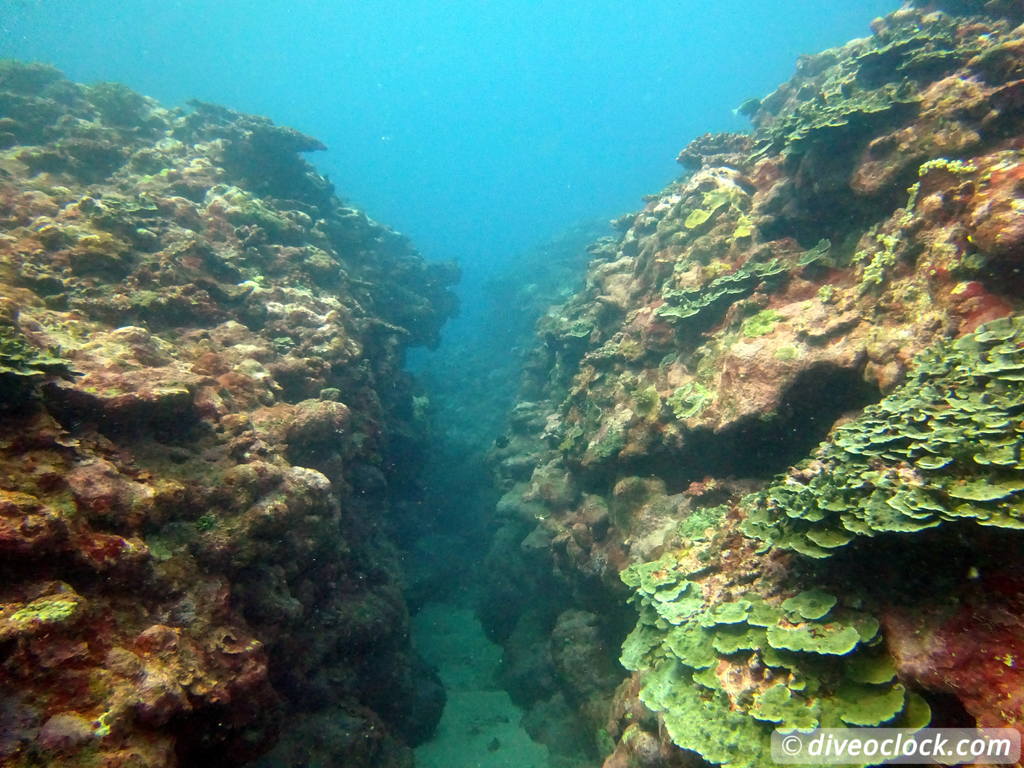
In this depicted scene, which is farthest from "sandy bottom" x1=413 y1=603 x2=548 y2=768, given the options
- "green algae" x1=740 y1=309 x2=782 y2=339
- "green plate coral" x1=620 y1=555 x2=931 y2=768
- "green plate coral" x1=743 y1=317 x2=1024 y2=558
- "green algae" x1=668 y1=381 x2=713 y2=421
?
"green algae" x1=740 y1=309 x2=782 y2=339

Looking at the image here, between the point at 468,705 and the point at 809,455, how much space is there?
29.7ft

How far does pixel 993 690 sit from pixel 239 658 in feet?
22.0

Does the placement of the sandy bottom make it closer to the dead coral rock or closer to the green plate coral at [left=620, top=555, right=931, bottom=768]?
the green plate coral at [left=620, top=555, right=931, bottom=768]

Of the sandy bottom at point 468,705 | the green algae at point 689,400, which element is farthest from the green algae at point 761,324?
the sandy bottom at point 468,705

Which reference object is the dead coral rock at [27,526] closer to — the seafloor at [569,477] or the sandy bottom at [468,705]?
the seafloor at [569,477]

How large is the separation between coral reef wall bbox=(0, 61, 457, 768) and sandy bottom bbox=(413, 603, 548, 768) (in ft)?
2.38

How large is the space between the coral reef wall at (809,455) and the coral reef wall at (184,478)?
171 inches

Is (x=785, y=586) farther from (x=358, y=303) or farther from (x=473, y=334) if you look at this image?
(x=473, y=334)

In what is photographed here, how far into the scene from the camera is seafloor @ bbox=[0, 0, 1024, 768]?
4145 mm

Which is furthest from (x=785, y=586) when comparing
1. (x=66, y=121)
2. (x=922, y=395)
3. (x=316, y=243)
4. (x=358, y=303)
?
(x=66, y=121)

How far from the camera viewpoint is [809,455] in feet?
23.7

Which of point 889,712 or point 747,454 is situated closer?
point 889,712

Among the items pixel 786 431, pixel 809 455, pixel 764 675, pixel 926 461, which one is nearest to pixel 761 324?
pixel 786 431

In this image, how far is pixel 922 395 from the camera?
515 cm
